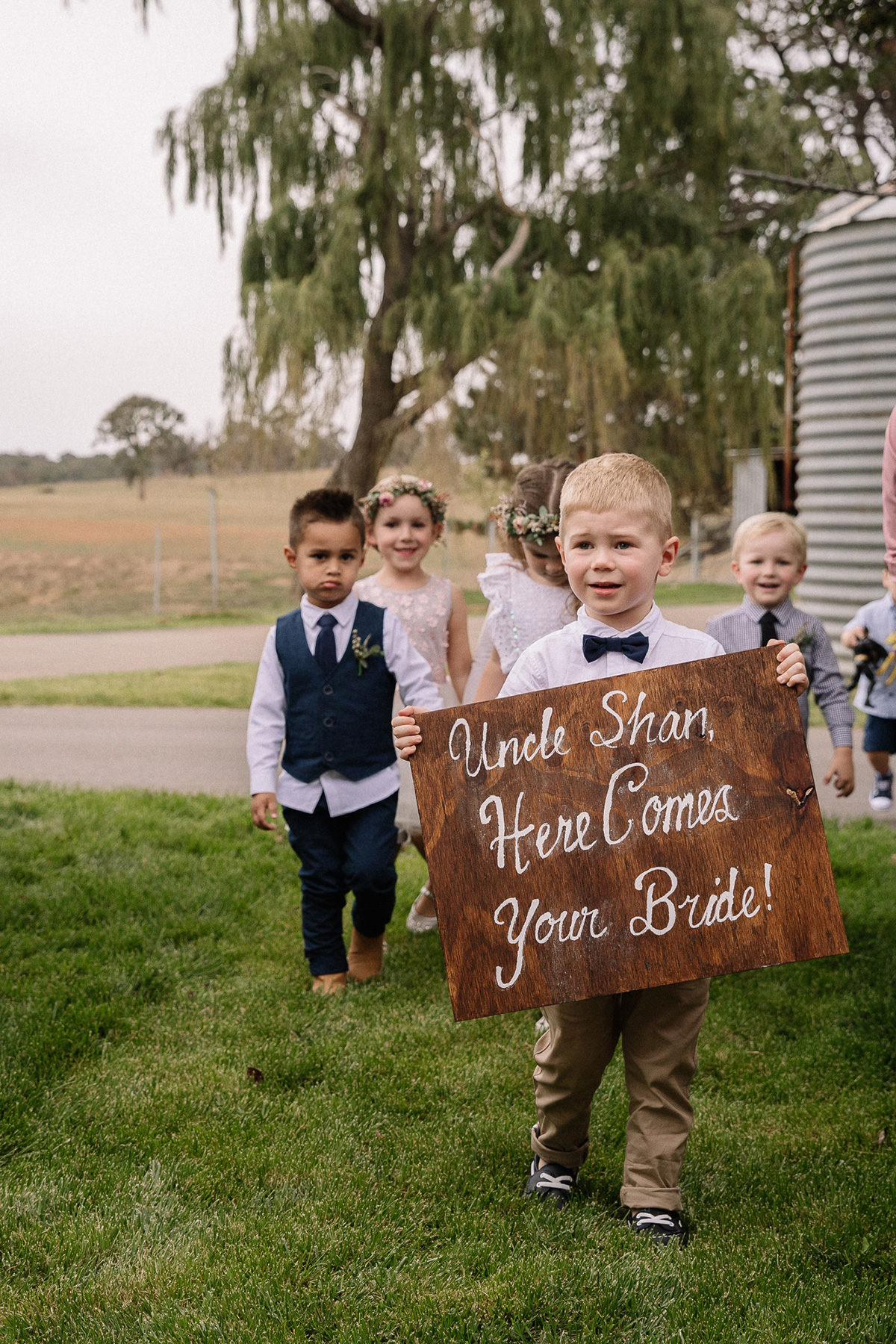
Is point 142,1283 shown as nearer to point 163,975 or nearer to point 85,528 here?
point 163,975

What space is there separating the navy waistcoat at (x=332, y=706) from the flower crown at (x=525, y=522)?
524mm

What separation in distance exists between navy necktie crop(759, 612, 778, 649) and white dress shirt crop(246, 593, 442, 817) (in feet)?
3.80

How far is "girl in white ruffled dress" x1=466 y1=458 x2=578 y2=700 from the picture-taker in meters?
3.56

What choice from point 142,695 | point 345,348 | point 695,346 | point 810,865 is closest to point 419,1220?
point 810,865

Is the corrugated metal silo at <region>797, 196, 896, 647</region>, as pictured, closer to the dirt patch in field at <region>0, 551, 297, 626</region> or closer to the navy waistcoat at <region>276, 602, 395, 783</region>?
the navy waistcoat at <region>276, 602, 395, 783</region>

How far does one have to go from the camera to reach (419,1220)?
2.45 meters

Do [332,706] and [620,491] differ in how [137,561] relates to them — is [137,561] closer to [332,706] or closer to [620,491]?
[332,706]

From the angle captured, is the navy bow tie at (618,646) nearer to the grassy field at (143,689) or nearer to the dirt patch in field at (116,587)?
the grassy field at (143,689)

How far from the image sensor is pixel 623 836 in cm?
230

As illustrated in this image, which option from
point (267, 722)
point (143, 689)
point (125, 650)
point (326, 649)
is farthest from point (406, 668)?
point (125, 650)

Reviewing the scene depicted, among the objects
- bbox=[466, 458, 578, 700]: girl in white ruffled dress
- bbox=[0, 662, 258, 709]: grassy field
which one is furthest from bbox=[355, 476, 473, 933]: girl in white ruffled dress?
bbox=[0, 662, 258, 709]: grassy field

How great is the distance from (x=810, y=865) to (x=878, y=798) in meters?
3.76

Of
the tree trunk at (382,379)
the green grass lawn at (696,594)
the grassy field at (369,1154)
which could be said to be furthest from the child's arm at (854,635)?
the green grass lawn at (696,594)

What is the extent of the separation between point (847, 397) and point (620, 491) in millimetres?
7806
